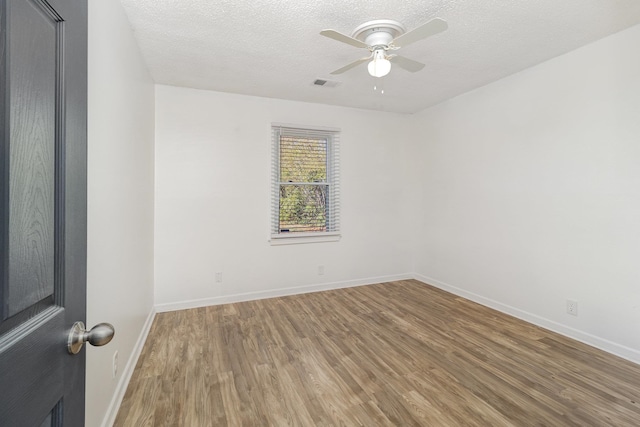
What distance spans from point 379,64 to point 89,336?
2.20m

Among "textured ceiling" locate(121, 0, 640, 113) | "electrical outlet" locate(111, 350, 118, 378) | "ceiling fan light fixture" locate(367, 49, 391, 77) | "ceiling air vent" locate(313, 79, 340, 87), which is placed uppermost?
"ceiling air vent" locate(313, 79, 340, 87)

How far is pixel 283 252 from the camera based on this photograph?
4023 mm

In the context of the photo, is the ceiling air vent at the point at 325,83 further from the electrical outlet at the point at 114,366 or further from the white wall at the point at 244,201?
the electrical outlet at the point at 114,366

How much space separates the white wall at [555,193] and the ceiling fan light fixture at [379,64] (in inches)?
75.8

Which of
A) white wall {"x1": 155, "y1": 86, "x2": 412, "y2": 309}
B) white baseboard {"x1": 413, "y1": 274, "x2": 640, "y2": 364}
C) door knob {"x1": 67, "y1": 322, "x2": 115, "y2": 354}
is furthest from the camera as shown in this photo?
white wall {"x1": 155, "y1": 86, "x2": 412, "y2": 309}

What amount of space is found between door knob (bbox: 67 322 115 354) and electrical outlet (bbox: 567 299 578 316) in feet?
11.7

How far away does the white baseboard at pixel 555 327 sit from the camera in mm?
2430

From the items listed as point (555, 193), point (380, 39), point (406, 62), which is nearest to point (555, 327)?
point (555, 193)

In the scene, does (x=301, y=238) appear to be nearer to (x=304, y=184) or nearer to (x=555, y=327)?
(x=304, y=184)

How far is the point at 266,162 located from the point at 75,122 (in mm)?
3224

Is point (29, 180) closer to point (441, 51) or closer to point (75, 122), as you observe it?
point (75, 122)

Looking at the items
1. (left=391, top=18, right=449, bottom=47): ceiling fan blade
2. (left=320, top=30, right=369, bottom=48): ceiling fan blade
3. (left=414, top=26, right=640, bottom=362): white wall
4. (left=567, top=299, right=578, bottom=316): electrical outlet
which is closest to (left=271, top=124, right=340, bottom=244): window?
(left=414, top=26, right=640, bottom=362): white wall

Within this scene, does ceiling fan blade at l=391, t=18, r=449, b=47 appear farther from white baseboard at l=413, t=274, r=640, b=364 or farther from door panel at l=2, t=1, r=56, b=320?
white baseboard at l=413, t=274, r=640, b=364

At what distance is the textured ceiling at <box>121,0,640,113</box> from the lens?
2.10m
